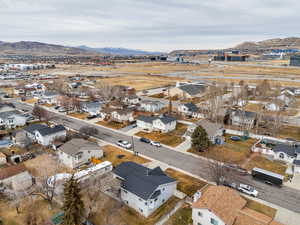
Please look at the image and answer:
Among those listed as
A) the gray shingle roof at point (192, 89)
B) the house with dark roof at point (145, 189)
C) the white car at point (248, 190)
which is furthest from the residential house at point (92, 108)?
the white car at point (248, 190)

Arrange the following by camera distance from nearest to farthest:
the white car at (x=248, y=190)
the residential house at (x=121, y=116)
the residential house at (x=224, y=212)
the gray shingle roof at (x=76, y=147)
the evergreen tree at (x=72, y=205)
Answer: the evergreen tree at (x=72, y=205)
the residential house at (x=224, y=212)
the white car at (x=248, y=190)
the gray shingle roof at (x=76, y=147)
the residential house at (x=121, y=116)

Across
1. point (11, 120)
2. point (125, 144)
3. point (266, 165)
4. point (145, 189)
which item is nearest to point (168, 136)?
point (125, 144)

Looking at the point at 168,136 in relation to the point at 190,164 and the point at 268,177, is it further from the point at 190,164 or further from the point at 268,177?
the point at 268,177

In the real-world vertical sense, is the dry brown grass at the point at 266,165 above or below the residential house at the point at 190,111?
below

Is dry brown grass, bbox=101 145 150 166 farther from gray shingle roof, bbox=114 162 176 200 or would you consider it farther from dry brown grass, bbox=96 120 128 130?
dry brown grass, bbox=96 120 128 130

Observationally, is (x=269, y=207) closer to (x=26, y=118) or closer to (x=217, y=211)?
(x=217, y=211)

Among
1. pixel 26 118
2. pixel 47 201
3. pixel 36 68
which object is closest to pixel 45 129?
pixel 26 118

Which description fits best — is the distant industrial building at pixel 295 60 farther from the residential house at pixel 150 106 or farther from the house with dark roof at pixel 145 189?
the house with dark roof at pixel 145 189
